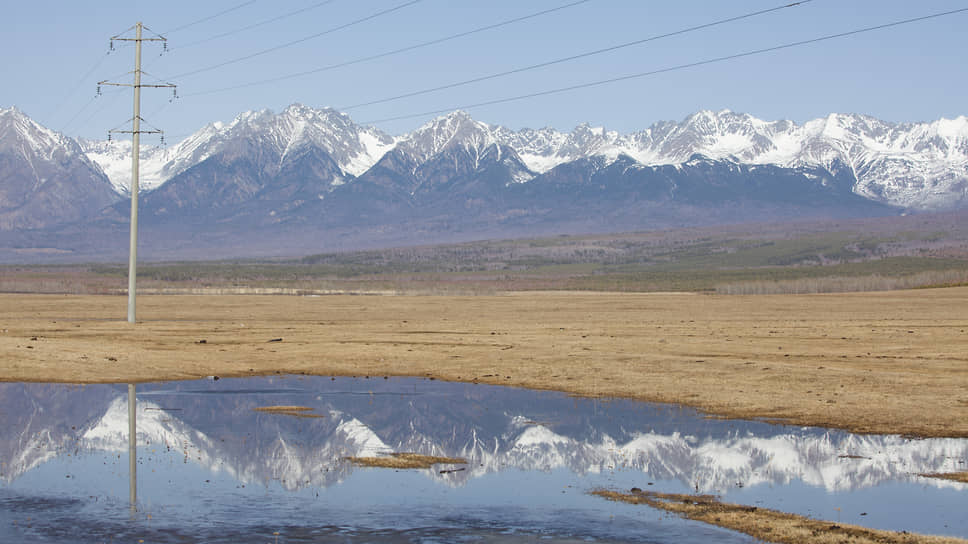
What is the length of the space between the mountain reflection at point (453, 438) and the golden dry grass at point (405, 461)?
0.51m

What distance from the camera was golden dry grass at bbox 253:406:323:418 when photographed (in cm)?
3741

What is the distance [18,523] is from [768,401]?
86.3 ft

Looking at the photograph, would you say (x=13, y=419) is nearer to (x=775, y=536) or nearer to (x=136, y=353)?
(x=136, y=353)

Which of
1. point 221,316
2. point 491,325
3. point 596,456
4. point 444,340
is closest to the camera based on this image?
point 596,456

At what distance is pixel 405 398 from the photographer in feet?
140

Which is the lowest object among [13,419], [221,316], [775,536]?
[775,536]

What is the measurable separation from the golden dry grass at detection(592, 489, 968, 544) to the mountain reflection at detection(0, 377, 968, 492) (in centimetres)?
187

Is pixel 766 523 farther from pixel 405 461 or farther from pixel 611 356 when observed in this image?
pixel 611 356

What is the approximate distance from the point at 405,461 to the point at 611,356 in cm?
2658

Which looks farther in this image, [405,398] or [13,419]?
[405,398]

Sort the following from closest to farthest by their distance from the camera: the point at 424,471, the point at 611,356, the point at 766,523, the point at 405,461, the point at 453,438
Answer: the point at 766,523 < the point at 424,471 < the point at 405,461 < the point at 453,438 < the point at 611,356

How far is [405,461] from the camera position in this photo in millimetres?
29391

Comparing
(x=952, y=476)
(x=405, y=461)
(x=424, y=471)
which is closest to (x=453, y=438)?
(x=405, y=461)

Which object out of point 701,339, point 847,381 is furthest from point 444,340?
point 847,381
